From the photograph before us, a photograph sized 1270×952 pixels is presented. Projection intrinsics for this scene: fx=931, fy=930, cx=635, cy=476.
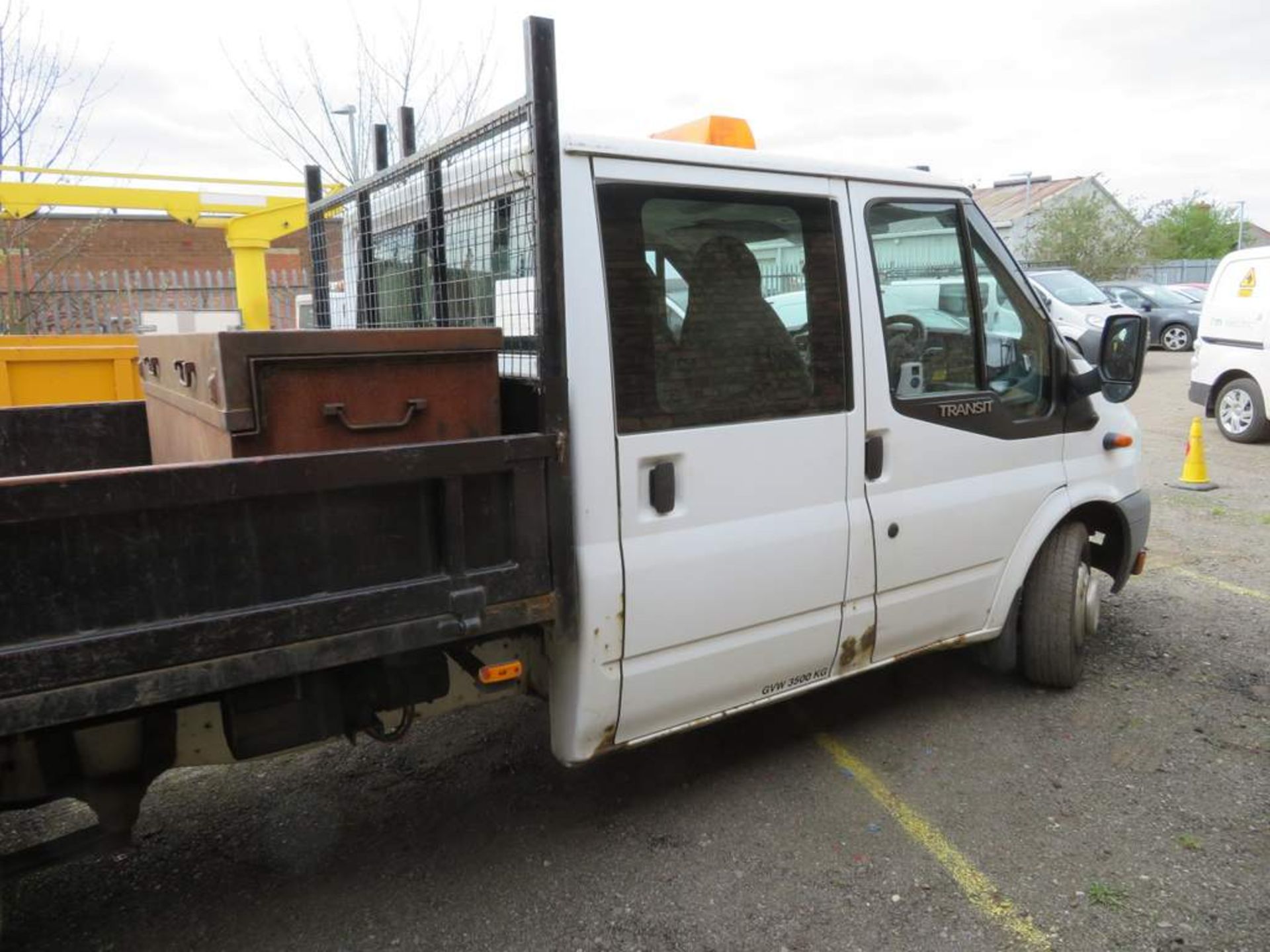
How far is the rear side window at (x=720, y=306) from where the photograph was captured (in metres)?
2.74

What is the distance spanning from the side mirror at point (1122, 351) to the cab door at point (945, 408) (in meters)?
0.23

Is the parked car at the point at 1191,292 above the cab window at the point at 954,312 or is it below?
above

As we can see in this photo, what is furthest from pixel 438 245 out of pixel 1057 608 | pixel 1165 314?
pixel 1165 314

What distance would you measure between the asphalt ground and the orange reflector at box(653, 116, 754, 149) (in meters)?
2.31

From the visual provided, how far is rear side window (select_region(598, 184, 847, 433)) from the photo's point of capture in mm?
2744

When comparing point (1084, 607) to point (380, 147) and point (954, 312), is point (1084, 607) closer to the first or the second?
point (954, 312)

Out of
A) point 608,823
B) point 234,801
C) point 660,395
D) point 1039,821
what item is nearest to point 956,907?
point 1039,821

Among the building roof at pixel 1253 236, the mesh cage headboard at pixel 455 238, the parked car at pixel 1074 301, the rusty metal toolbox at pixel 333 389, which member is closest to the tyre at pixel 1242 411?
the parked car at pixel 1074 301

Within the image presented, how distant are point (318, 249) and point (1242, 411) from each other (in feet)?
32.4

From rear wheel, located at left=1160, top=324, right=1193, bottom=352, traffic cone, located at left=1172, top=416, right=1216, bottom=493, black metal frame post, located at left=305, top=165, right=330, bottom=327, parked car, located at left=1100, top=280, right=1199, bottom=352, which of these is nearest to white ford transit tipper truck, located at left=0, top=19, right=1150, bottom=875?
black metal frame post, located at left=305, top=165, right=330, bottom=327

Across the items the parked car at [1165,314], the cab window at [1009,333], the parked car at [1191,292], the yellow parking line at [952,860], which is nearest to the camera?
the yellow parking line at [952,860]

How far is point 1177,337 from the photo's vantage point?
20281mm

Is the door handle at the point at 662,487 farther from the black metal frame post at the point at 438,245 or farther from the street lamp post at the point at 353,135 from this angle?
the street lamp post at the point at 353,135

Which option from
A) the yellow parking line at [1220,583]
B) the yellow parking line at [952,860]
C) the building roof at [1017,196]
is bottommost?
the yellow parking line at [952,860]
